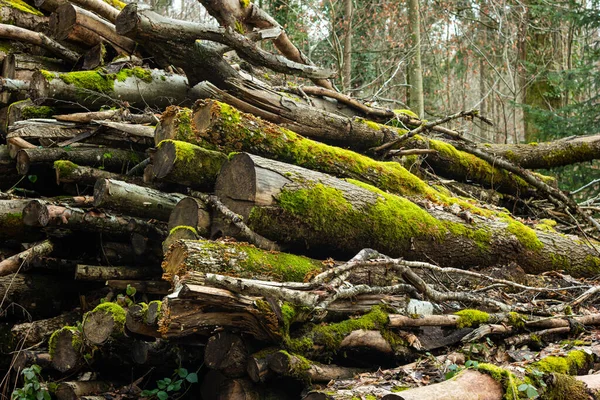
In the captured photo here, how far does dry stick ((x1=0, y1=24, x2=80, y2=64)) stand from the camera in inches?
320

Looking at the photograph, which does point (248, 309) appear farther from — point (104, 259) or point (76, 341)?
point (104, 259)

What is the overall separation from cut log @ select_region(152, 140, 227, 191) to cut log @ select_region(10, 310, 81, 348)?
1.95 metres

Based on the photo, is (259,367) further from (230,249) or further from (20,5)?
(20,5)

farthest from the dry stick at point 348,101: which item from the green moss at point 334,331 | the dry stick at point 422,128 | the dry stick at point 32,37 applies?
the green moss at point 334,331

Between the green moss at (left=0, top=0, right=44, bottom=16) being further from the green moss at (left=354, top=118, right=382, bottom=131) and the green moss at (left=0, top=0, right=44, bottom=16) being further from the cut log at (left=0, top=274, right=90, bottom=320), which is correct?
the green moss at (left=354, top=118, right=382, bottom=131)

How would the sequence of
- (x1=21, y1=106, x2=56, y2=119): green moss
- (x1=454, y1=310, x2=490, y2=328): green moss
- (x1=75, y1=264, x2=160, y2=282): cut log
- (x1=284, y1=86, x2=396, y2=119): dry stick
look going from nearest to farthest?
(x1=454, y1=310, x2=490, y2=328): green moss → (x1=75, y1=264, x2=160, y2=282): cut log → (x1=21, y1=106, x2=56, y2=119): green moss → (x1=284, y1=86, x2=396, y2=119): dry stick

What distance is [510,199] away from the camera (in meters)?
10.3

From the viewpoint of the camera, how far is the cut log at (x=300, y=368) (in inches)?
155

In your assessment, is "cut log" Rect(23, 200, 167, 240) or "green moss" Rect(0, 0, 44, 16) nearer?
"cut log" Rect(23, 200, 167, 240)

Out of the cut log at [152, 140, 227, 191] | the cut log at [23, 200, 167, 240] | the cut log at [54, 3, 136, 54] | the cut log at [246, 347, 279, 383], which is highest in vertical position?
the cut log at [54, 3, 136, 54]

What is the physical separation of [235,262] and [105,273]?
1892 millimetres

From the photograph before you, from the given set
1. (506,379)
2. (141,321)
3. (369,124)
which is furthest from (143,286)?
(369,124)

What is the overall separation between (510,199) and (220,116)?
6510mm

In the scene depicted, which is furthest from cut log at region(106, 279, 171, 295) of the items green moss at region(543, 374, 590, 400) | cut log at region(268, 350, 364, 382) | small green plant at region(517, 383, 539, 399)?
green moss at region(543, 374, 590, 400)
